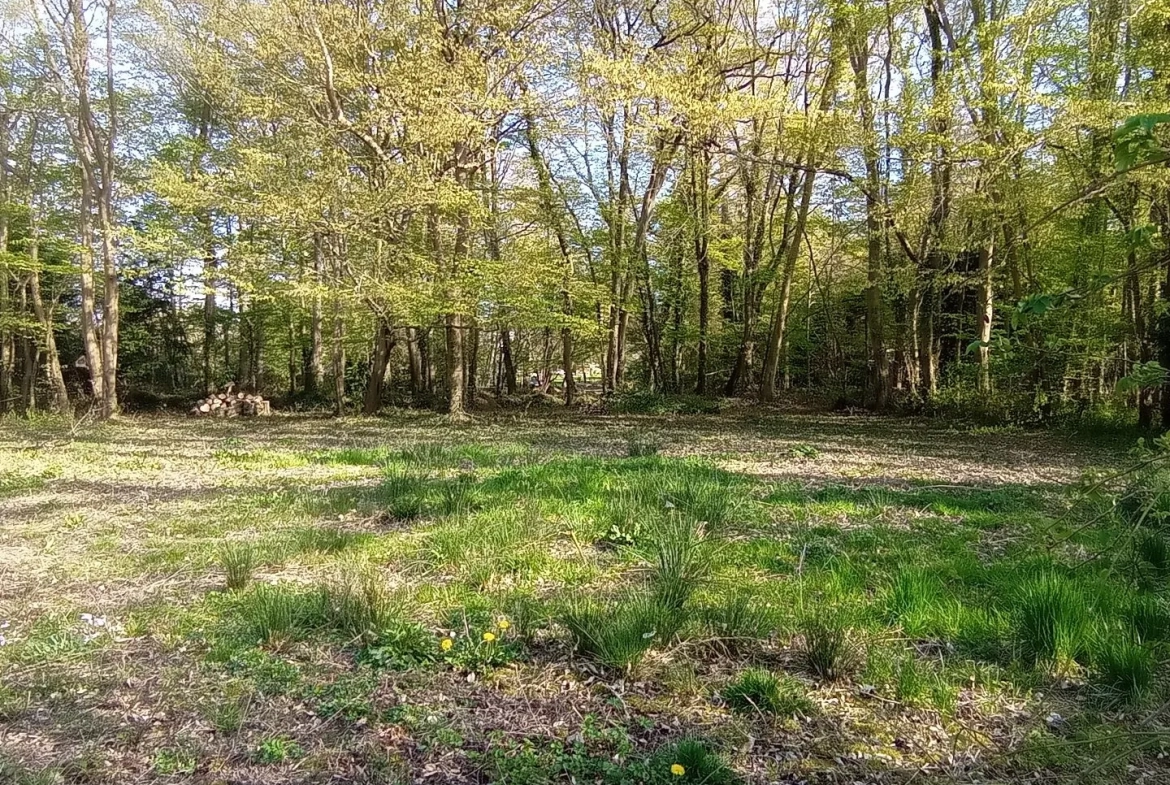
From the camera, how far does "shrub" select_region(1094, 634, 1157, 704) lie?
8.02ft

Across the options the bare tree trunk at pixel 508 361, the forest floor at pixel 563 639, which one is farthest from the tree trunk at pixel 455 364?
the forest floor at pixel 563 639

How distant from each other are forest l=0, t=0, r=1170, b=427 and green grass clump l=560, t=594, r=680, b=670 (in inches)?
280

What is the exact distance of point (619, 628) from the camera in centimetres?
274

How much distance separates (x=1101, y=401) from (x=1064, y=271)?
11.0ft

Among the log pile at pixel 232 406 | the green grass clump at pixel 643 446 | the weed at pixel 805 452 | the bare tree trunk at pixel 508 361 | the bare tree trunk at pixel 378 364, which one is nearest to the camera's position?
the green grass clump at pixel 643 446

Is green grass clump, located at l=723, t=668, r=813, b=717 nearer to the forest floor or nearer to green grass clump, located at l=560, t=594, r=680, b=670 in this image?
the forest floor

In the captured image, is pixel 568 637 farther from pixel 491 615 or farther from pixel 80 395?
pixel 80 395

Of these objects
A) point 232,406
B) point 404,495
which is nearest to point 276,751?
point 404,495

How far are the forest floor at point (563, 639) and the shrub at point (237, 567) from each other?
0.02 metres

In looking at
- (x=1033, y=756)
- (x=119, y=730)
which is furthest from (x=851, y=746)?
(x=119, y=730)

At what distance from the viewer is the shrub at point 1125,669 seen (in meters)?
2.45

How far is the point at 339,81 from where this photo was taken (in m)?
11.6

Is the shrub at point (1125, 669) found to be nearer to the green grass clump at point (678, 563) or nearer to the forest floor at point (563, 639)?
the forest floor at point (563, 639)

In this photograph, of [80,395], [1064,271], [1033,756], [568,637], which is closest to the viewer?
[1033,756]
